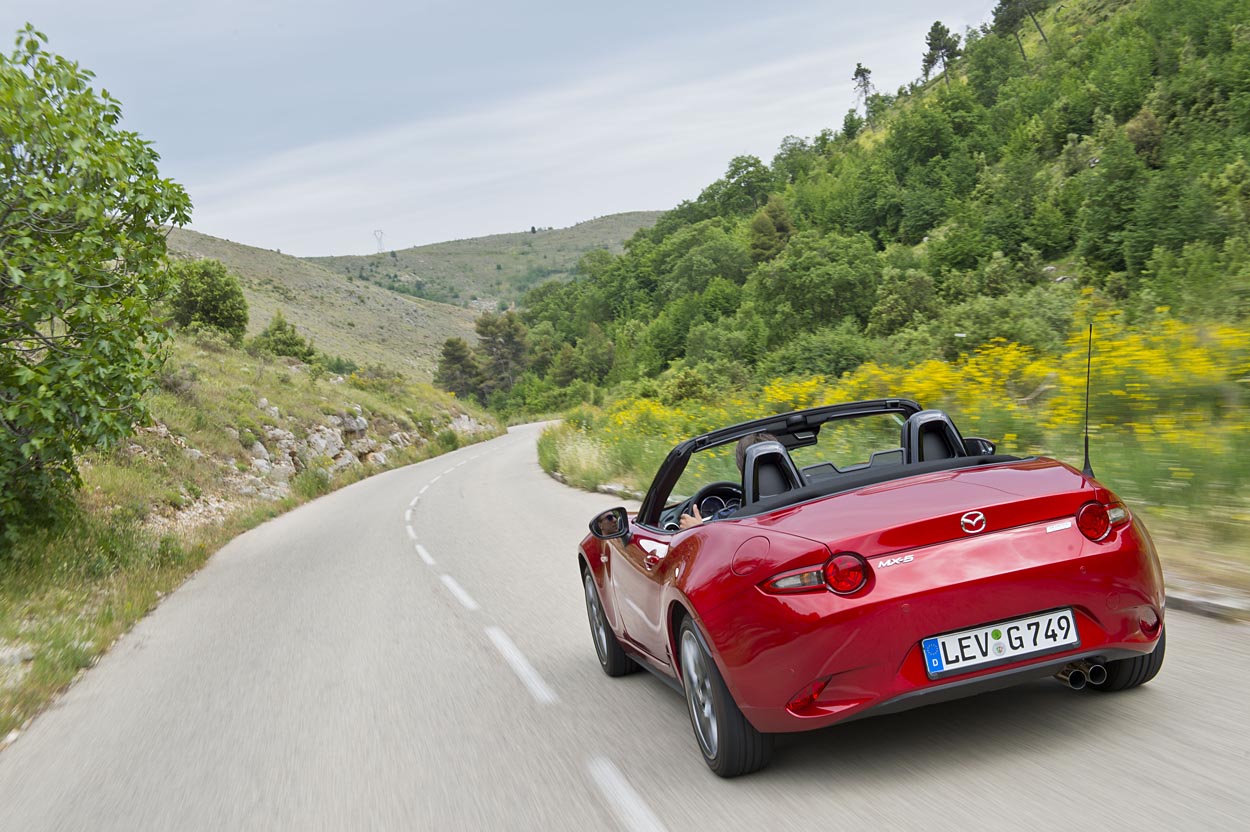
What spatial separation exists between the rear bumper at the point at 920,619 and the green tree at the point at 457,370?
109m

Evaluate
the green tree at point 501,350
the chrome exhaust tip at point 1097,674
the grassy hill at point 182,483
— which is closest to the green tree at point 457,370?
the green tree at point 501,350

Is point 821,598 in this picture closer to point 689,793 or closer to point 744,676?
point 744,676

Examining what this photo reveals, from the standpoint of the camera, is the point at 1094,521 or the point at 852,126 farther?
the point at 852,126

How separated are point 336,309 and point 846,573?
124m

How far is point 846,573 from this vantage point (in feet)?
11.0

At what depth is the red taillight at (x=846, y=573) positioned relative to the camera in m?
3.35

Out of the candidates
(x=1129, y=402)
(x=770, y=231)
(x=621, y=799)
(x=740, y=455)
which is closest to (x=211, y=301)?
(x=1129, y=402)

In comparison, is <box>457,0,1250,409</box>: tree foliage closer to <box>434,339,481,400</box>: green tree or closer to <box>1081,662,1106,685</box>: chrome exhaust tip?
<box>434,339,481,400</box>: green tree

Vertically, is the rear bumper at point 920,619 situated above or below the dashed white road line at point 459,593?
above

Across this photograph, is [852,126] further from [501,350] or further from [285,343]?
[285,343]

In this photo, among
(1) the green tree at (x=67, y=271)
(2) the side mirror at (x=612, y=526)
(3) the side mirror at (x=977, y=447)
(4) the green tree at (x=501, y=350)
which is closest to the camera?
(3) the side mirror at (x=977, y=447)

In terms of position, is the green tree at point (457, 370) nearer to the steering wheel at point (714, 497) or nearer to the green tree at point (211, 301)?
the green tree at point (211, 301)

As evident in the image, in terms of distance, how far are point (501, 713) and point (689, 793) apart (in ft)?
6.03

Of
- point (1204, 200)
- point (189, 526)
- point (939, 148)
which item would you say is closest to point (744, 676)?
point (189, 526)
